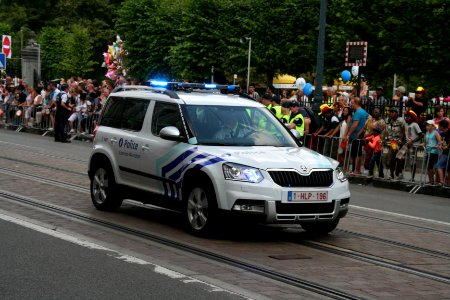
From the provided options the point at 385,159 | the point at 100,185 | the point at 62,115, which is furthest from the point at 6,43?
the point at 100,185

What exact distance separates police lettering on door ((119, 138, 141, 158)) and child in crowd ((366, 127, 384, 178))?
29.3 ft

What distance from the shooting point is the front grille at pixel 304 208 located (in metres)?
9.91

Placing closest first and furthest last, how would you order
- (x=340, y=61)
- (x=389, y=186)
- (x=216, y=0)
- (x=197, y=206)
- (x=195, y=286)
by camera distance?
(x=195, y=286), (x=197, y=206), (x=389, y=186), (x=340, y=61), (x=216, y=0)

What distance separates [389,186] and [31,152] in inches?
359

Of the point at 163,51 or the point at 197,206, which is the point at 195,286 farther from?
the point at 163,51

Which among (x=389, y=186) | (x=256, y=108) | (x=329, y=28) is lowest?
(x=389, y=186)

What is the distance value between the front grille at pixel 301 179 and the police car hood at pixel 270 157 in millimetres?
74

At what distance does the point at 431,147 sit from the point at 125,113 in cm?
852

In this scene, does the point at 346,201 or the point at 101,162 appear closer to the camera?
the point at 346,201

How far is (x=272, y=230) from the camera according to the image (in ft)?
37.3

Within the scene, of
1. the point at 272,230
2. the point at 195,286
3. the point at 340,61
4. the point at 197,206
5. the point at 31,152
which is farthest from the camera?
the point at 340,61

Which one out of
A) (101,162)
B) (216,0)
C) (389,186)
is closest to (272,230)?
(101,162)

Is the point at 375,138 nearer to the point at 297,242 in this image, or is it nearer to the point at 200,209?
the point at 297,242

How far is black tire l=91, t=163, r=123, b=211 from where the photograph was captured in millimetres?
12109
